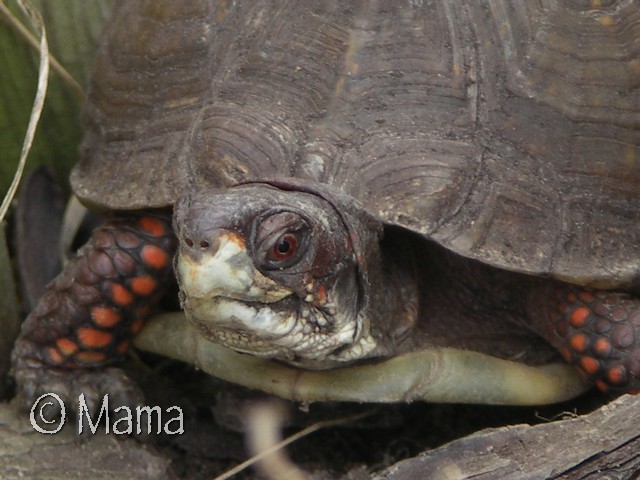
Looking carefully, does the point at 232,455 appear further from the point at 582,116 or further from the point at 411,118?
the point at 582,116

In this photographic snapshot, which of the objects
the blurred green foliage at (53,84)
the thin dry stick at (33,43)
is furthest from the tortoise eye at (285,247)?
the blurred green foliage at (53,84)

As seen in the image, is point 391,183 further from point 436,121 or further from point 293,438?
point 293,438

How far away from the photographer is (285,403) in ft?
6.96

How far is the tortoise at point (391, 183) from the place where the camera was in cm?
181

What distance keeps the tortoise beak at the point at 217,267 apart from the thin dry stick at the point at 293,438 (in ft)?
1.63

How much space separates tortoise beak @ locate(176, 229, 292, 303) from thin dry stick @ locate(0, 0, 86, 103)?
42.5 inches

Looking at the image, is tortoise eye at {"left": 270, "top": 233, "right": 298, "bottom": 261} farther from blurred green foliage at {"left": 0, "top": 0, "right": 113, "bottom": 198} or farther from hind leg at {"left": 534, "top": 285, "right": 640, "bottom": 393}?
blurred green foliage at {"left": 0, "top": 0, "right": 113, "bottom": 198}

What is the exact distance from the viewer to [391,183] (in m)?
1.83

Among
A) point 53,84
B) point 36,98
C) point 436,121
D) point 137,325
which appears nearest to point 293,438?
point 137,325

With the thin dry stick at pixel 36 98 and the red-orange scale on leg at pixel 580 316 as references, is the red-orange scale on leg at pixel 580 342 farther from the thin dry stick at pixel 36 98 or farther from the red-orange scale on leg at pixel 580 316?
the thin dry stick at pixel 36 98

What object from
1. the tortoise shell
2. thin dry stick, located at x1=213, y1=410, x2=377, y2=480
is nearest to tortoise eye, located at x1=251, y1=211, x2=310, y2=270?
the tortoise shell

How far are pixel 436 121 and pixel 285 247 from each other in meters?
0.46

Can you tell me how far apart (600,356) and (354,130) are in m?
0.64

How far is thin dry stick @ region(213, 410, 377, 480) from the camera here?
76.0 inches
